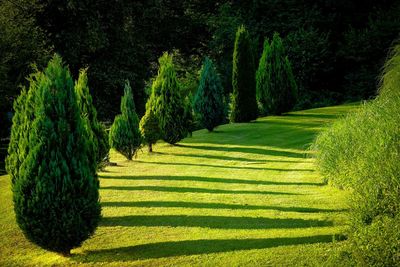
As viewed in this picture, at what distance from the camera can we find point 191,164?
46.6ft

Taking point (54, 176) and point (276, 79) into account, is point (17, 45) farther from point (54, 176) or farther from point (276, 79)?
point (54, 176)

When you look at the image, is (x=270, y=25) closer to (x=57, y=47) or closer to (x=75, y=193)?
(x=57, y=47)

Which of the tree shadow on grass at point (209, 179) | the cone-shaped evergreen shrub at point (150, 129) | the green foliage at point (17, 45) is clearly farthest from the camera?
the green foliage at point (17, 45)

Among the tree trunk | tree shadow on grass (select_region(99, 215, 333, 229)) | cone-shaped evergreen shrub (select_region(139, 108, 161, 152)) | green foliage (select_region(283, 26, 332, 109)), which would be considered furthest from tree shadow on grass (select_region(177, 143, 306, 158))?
green foliage (select_region(283, 26, 332, 109))

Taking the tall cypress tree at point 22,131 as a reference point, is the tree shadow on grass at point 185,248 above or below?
below

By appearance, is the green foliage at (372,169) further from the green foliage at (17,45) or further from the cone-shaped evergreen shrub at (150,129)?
the green foliage at (17,45)

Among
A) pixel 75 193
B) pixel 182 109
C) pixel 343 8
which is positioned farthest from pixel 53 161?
pixel 343 8

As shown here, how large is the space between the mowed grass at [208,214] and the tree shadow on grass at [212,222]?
0.02m

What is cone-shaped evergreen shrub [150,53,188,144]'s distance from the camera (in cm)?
1733

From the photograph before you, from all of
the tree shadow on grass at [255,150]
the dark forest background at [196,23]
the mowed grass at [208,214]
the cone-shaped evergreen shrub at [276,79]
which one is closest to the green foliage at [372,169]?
the mowed grass at [208,214]

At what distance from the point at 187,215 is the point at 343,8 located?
29.2 m

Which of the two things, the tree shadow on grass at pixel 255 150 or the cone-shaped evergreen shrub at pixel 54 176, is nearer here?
the cone-shaped evergreen shrub at pixel 54 176

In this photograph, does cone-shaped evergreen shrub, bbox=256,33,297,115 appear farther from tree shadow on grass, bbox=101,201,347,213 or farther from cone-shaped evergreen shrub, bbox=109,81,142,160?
tree shadow on grass, bbox=101,201,347,213

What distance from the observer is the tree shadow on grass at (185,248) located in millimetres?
7051
